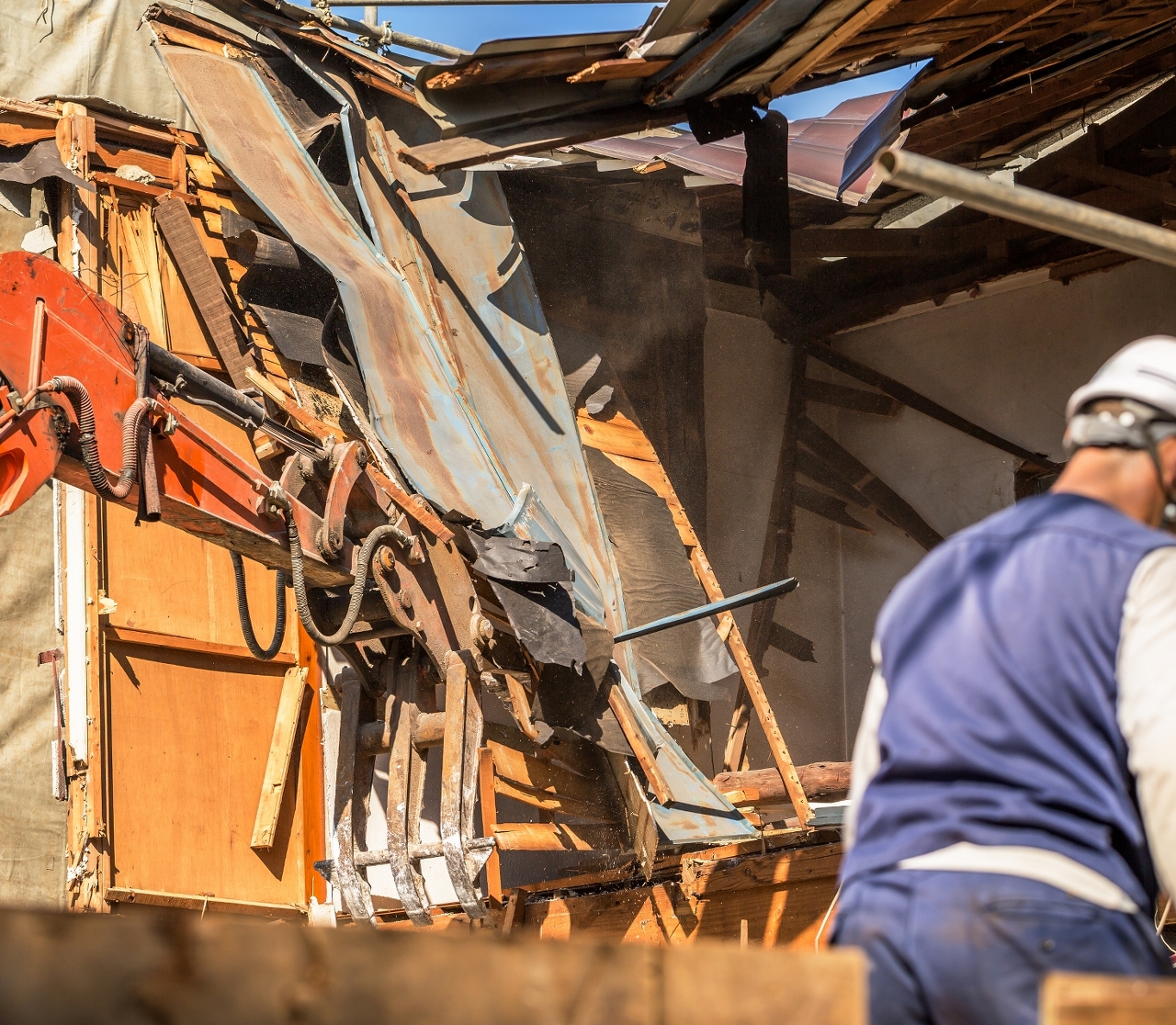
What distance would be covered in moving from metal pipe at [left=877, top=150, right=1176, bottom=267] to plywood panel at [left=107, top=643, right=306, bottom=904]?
6032 mm

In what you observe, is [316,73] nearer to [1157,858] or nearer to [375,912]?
[375,912]

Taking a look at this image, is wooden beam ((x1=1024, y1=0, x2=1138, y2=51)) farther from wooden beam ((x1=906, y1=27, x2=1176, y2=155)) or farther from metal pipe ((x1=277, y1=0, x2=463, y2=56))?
metal pipe ((x1=277, y1=0, x2=463, y2=56))

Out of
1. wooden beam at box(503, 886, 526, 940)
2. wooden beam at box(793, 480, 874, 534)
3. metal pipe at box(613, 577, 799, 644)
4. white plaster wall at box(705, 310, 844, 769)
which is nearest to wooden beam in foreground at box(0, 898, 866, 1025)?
metal pipe at box(613, 577, 799, 644)

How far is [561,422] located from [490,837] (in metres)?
2.73

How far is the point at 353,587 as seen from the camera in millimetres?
5863

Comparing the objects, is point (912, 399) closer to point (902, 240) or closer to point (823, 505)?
point (823, 505)

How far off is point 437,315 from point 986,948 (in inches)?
228

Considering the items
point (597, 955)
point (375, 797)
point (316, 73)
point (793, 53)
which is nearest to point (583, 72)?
point (793, 53)

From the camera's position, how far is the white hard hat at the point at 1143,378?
2021mm

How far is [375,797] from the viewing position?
709 centimetres

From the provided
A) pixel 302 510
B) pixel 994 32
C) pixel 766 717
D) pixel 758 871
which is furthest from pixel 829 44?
pixel 758 871

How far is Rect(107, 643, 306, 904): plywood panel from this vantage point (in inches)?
275

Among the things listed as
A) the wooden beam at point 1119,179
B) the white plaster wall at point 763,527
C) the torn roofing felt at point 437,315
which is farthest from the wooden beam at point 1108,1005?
the white plaster wall at point 763,527

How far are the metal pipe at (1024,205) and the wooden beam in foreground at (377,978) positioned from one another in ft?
3.88
